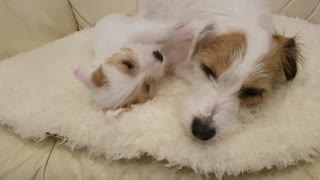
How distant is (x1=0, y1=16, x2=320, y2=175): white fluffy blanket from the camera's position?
A: 45.0 inches

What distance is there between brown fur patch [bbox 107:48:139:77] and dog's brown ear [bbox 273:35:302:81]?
441mm

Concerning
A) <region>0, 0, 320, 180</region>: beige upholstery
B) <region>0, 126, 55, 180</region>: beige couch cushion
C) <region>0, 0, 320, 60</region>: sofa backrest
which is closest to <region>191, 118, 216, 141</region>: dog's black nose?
<region>0, 0, 320, 180</region>: beige upholstery

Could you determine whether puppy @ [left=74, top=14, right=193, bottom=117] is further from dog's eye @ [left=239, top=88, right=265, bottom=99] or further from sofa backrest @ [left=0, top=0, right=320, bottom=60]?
sofa backrest @ [left=0, top=0, right=320, bottom=60]

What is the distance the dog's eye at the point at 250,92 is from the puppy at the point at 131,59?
0.25 meters

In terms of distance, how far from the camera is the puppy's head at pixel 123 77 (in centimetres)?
124

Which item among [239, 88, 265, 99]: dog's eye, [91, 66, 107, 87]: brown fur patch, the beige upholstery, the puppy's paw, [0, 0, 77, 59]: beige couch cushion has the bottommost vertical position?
the beige upholstery

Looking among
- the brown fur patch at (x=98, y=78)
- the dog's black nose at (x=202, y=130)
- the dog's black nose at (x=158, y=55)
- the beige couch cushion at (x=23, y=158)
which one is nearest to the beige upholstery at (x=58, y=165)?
the beige couch cushion at (x=23, y=158)

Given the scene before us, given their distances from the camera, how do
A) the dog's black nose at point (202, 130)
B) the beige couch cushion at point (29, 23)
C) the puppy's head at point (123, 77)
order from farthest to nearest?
1. the beige couch cushion at point (29, 23)
2. the puppy's head at point (123, 77)
3. the dog's black nose at point (202, 130)

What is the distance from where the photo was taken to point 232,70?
117 centimetres

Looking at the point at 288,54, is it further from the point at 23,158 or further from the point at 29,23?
the point at 29,23

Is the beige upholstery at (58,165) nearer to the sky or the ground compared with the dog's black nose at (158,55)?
nearer to the ground

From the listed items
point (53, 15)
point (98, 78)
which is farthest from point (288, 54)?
point (53, 15)

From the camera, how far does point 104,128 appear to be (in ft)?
3.99

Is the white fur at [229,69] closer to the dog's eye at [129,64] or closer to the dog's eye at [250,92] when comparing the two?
the dog's eye at [250,92]
